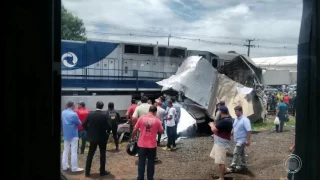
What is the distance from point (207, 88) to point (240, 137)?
13.9 ft

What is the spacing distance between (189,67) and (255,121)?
2.68m

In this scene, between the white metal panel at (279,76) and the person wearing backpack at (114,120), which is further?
the person wearing backpack at (114,120)

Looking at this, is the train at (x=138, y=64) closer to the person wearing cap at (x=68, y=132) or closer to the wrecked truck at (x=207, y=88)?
the wrecked truck at (x=207, y=88)

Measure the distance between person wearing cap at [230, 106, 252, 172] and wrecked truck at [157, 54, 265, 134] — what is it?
3.59 m

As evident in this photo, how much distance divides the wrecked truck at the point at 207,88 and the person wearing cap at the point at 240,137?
3.59m

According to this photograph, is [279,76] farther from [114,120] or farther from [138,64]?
[138,64]

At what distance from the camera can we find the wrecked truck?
9117mm

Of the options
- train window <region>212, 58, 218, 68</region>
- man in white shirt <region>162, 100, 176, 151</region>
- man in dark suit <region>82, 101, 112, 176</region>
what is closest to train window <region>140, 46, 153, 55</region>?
train window <region>212, 58, 218, 68</region>

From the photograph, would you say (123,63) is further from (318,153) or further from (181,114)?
(318,153)

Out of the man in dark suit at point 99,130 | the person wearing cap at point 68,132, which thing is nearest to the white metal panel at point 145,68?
the man in dark suit at point 99,130

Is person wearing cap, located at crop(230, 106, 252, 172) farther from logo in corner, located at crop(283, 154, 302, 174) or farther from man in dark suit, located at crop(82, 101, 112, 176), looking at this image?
logo in corner, located at crop(283, 154, 302, 174)

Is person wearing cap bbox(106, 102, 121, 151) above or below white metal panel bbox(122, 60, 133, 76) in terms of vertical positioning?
below

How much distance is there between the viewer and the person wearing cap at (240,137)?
517 cm

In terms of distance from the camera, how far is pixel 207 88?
9438 millimetres
